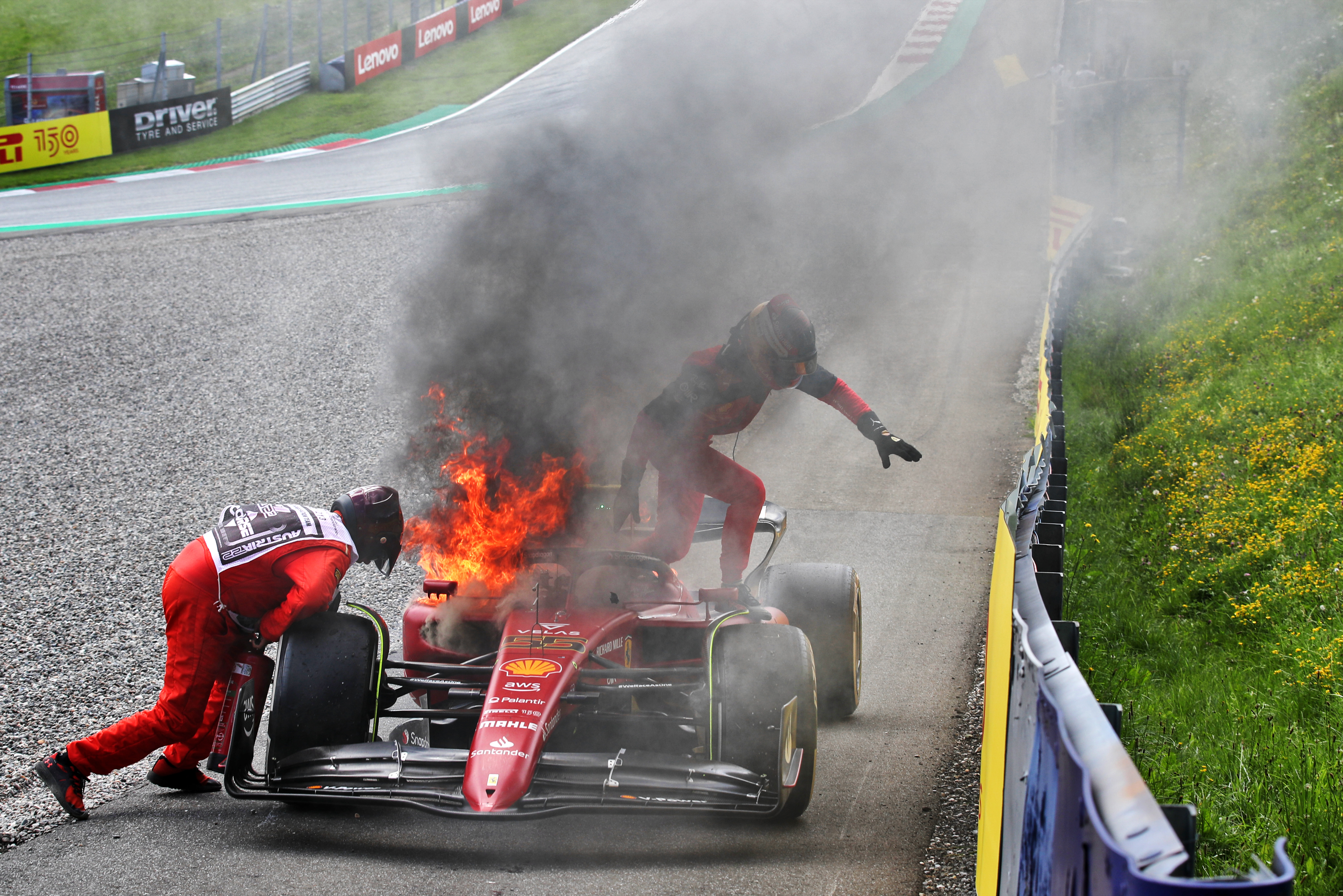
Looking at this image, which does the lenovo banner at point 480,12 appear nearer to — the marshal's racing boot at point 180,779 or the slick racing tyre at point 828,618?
the slick racing tyre at point 828,618

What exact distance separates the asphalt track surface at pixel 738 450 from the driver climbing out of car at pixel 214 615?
0.81 ft

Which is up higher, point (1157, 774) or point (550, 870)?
point (1157, 774)

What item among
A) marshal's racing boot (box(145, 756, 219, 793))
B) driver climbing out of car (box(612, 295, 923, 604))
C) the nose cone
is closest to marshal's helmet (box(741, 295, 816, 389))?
driver climbing out of car (box(612, 295, 923, 604))

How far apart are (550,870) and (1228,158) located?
50.9ft

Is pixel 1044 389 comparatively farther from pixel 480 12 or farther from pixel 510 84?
pixel 480 12

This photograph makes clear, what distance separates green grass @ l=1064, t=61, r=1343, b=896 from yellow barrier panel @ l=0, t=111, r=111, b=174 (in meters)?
19.8

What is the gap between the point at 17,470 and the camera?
10.1 m

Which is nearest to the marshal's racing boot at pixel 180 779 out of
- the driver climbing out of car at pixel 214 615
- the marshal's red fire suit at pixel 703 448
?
the driver climbing out of car at pixel 214 615

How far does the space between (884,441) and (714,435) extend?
896mm

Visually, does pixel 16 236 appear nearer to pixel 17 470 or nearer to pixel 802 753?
pixel 17 470

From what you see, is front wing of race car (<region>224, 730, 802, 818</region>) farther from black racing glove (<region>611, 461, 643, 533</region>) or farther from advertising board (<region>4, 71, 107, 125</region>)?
advertising board (<region>4, 71, 107, 125</region>)

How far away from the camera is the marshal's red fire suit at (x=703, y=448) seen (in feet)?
19.3

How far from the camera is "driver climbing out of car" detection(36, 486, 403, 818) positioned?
15.0 ft

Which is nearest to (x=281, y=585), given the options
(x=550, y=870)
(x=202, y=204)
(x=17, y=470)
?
(x=550, y=870)
